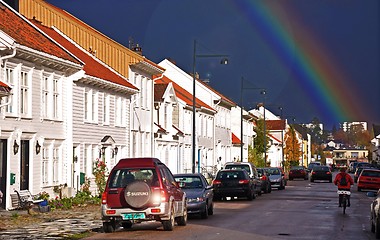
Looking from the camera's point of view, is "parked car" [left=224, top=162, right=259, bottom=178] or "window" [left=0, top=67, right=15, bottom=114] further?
"parked car" [left=224, top=162, right=259, bottom=178]

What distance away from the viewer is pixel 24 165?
3102 centimetres

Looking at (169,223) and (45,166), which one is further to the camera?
(45,166)

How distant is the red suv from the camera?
2102 cm

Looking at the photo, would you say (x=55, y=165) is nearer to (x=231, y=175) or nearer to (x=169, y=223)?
(x=231, y=175)

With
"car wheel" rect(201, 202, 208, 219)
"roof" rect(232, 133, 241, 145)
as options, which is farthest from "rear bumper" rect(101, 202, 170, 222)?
"roof" rect(232, 133, 241, 145)

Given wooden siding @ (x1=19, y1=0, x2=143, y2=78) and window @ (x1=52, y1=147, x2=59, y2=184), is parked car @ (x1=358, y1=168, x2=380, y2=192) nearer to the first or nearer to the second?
wooden siding @ (x1=19, y1=0, x2=143, y2=78)

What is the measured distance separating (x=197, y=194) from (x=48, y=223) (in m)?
5.57

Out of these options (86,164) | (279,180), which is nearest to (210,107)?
(279,180)

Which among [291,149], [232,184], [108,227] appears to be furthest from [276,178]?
[291,149]

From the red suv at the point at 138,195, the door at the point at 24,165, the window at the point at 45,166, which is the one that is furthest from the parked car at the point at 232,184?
the red suv at the point at 138,195

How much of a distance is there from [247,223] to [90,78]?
50.4 feet

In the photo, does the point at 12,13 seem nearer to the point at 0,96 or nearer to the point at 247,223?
the point at 0,96

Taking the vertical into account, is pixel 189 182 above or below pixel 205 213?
above

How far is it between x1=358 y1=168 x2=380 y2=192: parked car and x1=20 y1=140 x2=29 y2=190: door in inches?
1140
